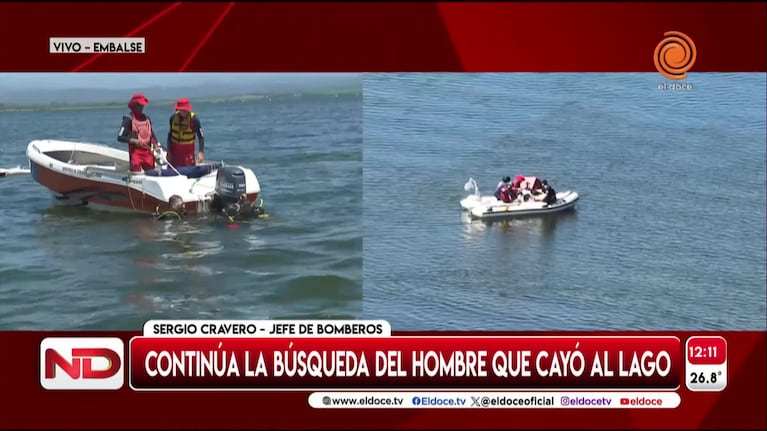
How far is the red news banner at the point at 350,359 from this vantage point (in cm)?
1049

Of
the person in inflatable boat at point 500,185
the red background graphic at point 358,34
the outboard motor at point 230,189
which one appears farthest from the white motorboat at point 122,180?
the person in inflatable boat at point 500,185

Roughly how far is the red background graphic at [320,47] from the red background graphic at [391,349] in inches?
5.6

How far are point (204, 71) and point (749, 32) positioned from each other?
4.53 metres

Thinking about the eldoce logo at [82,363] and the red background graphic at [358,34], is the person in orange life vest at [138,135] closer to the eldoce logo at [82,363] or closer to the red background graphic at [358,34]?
the red background graphic at [358,34]

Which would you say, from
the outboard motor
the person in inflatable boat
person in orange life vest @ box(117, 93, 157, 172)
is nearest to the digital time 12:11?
the person in inflatable boat

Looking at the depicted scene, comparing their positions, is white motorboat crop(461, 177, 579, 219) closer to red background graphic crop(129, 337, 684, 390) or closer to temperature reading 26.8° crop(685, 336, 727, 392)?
red background graphic crop(129, 337, 684, 390)

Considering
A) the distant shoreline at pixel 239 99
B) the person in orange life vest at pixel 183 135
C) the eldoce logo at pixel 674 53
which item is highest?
the eldoce logo at pixel 674 53

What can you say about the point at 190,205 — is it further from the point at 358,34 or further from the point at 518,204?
the point at 518,204

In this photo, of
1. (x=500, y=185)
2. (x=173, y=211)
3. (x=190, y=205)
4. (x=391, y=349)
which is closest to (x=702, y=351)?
(x=500, y=185)

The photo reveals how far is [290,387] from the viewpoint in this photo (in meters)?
10.6

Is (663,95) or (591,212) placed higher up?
(663,95)

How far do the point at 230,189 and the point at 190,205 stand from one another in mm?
554

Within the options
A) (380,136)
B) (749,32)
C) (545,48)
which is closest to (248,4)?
(380,136)

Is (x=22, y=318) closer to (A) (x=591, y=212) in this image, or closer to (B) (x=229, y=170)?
(B) (x=229, y=170)
